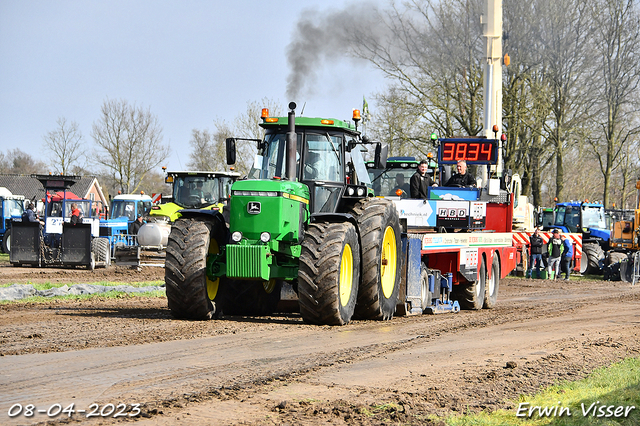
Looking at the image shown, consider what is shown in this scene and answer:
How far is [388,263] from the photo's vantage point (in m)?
11.1

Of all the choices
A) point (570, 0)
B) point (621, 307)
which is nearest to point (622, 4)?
point (570, 0)

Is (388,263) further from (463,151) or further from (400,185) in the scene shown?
(463,151)

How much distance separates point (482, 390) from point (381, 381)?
818 millimetres

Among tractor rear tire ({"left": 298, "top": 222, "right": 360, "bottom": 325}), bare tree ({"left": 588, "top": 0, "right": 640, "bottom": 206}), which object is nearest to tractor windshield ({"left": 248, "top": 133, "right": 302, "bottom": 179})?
tractor rear tire ({"left": 298, "top": 222, "right": 360, "bottom": 325})

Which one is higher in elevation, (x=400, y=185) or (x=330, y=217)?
(x=400, y=185)

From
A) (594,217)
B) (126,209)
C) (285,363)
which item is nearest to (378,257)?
(285,363)

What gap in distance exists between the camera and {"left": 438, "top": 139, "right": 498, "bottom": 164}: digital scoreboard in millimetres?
16578

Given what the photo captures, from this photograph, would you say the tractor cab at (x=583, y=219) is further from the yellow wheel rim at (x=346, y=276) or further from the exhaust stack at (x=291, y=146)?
the exhaust stack at (x=291, y=146)

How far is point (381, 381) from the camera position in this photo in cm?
634

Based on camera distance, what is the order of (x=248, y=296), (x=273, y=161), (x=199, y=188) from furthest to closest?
1. (x=199, y=188)
2. (x=248, y=296)
3. (x=273, y=161)

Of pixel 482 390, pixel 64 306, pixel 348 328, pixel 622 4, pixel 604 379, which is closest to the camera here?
pixel 482 390

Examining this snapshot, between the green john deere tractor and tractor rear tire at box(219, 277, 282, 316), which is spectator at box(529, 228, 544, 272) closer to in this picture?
the green john deere tractor

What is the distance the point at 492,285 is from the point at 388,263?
5.00 metres

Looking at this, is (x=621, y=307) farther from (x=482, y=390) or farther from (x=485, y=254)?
(x=482, y=390)
